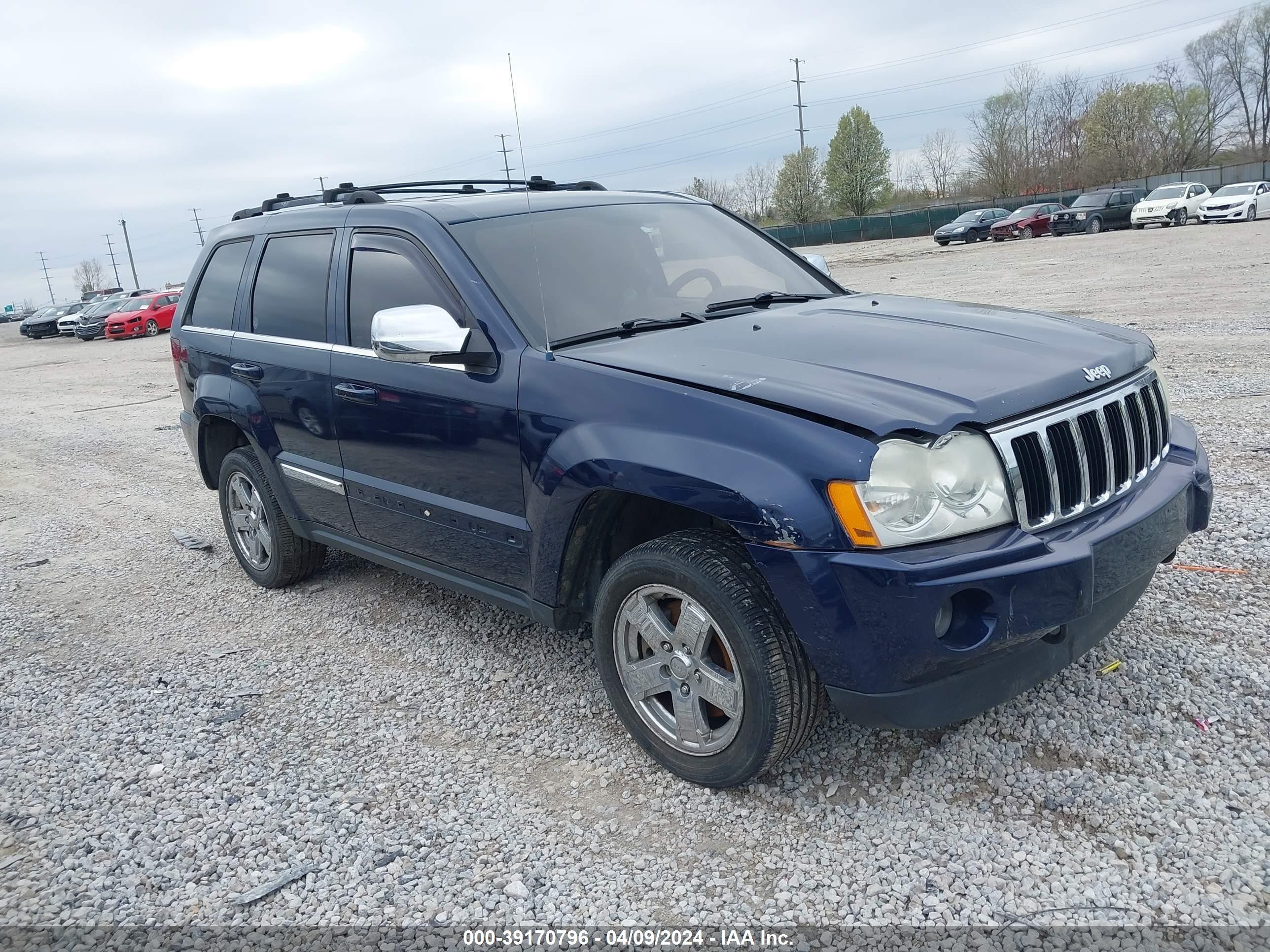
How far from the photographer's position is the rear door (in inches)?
165

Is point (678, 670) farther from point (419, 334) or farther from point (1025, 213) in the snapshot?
point (1025, 213)

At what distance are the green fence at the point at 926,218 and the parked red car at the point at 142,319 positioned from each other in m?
30.2

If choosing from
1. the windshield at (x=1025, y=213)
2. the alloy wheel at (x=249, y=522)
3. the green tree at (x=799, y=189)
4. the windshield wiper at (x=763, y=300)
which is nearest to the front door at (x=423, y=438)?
the windshield wiper at (x=763, y=300)

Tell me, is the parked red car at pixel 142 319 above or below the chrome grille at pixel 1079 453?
above

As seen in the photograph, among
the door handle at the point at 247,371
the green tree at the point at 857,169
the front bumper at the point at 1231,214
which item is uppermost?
the green tree at the point at 857,169

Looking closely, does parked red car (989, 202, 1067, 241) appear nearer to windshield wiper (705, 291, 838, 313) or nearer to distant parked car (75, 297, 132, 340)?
distant parked car (75, 297, 132, 340)

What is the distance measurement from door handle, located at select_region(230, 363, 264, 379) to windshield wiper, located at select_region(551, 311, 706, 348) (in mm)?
1949

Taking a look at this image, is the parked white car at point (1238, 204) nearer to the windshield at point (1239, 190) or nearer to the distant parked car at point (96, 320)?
the windshield at point (1239, 190)

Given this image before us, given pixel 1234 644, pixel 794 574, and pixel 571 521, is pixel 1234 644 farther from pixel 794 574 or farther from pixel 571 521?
pixel 571 521

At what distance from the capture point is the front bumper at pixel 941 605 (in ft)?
7.88

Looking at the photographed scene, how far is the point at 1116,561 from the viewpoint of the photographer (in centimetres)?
264

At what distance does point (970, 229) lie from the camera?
35.5m

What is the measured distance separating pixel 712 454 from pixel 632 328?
38.3 inches

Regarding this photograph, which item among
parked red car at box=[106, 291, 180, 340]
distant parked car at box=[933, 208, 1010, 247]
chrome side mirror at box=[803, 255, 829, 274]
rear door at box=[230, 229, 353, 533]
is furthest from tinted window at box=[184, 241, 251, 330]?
distant parked car at box=[933, 208, 1010, 247]
